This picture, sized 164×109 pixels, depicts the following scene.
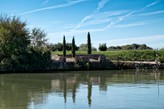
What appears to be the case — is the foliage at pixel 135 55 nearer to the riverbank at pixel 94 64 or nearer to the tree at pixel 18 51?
the riverbank at pixel 94 64

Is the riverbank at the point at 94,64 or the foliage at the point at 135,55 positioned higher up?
the foliage at the point at 135,55

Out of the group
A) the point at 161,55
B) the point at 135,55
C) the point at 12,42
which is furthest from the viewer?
the point at 135,55

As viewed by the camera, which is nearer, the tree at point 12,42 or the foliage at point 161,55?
the tree at point 12,42

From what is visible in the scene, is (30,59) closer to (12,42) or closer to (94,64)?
(12,42)

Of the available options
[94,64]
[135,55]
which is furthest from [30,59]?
[135,55]

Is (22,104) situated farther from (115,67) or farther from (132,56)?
(132,56)

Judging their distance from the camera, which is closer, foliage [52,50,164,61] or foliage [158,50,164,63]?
foliage [158,50,164,63]

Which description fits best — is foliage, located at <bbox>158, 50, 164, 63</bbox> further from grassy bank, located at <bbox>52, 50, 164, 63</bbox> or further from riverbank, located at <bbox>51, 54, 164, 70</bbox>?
riverbank, located at <bbox>51, 54, 164, 70</bbox>

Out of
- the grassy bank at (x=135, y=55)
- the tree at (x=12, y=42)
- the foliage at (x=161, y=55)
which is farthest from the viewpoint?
the grassy bank at (x=135, y=55)

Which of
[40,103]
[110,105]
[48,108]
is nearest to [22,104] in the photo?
[40,103]

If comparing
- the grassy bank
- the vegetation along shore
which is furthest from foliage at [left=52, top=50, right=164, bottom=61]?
the vegetation along shore

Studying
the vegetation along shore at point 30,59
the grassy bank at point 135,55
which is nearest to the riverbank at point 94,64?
the vegetation along shore at point 30,59

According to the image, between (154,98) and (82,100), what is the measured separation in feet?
12.4

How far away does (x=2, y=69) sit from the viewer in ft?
134
